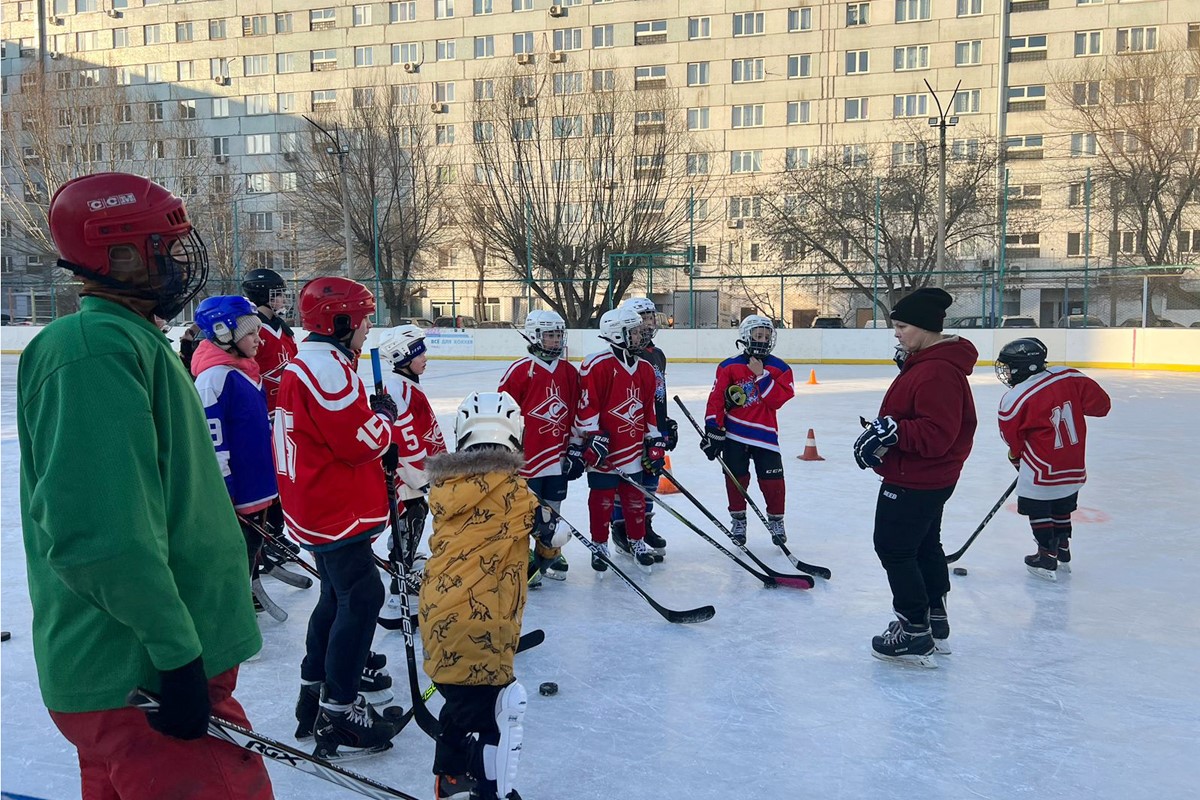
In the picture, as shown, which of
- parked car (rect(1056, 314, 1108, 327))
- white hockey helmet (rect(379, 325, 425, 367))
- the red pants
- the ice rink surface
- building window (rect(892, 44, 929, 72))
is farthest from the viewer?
building window (rect(892, 44, 929, 72))

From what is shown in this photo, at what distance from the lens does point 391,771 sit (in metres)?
2.51

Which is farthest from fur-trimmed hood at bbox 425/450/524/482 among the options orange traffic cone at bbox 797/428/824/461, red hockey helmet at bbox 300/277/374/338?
orange traffic cone at bbox 797/428/824/461

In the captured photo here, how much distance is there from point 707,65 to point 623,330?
105ft

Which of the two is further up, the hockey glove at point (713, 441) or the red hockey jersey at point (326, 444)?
the red hockey jersey at point (326, 444)

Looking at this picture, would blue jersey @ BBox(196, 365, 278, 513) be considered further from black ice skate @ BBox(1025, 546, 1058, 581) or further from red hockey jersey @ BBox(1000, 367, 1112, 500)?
black ice skate @ BBox(1025, 546, 1058, 581)

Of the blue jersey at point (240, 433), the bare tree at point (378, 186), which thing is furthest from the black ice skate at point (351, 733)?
the bare tree at point (378, 186)

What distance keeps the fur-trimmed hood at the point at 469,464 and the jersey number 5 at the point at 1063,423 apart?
3.21m

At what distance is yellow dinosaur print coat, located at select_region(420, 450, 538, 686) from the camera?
6.85 feet

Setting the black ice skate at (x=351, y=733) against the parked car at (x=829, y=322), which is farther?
the parked car at (x=829, y=322)

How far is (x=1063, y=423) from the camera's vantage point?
4312 millimetres

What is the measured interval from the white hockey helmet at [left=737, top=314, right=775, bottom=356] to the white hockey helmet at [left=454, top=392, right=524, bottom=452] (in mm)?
2712

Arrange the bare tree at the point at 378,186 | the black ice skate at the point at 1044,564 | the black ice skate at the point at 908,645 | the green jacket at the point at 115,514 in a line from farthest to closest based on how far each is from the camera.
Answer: the bare tree at the point at 378,186 → the black ice skate at the point at 1044,564 → the black ice skate at the point at 908,645 → the green jacket at the point at 115,514

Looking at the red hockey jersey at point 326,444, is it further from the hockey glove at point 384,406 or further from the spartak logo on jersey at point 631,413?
the spartak logo on jersey at point 631,413

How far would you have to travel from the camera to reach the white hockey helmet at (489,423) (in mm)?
2268
